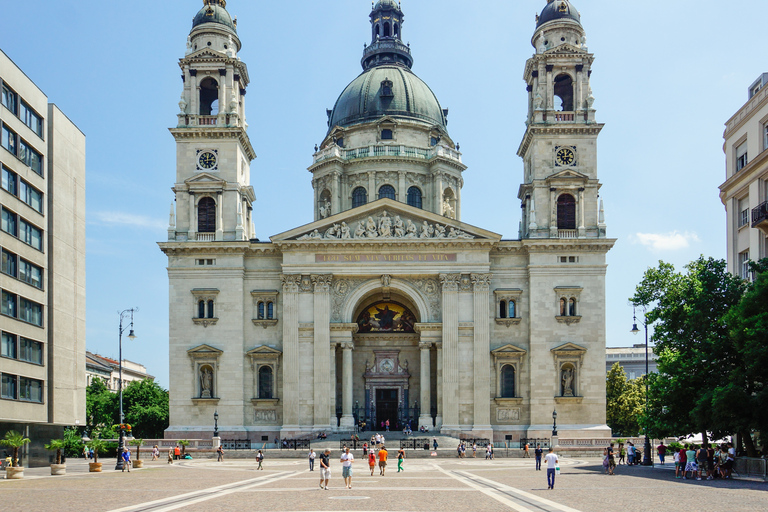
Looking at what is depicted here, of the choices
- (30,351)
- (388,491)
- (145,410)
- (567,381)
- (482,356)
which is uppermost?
(30,351)

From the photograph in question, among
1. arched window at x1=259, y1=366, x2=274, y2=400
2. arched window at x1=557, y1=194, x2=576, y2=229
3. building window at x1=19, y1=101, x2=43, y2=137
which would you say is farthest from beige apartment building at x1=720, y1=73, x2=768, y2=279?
building window at x1=19, y1=101, x2=43, y2=137

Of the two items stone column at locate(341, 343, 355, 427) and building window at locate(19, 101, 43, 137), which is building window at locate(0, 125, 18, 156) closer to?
building window at locate(19, 101, 43, 137)

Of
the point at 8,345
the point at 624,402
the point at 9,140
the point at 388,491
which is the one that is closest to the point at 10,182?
the point at 9,140

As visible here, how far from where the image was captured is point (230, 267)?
215ft

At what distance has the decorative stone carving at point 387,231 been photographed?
65375mm

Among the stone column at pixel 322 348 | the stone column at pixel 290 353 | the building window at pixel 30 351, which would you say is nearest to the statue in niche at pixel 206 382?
the stone column at pixel 290 353

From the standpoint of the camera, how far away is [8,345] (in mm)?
46281

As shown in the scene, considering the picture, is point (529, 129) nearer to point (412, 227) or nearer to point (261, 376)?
point (412, 227)

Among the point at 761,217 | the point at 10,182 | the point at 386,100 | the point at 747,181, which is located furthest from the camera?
the point at 386,100

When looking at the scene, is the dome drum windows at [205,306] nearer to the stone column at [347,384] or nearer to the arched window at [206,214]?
the arched window at [206,214]

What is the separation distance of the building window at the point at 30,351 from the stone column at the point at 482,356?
29.8 meters

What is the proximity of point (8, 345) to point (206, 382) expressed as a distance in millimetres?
20432

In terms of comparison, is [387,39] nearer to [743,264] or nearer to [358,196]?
[358,196]

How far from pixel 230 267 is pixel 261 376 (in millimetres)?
8448
